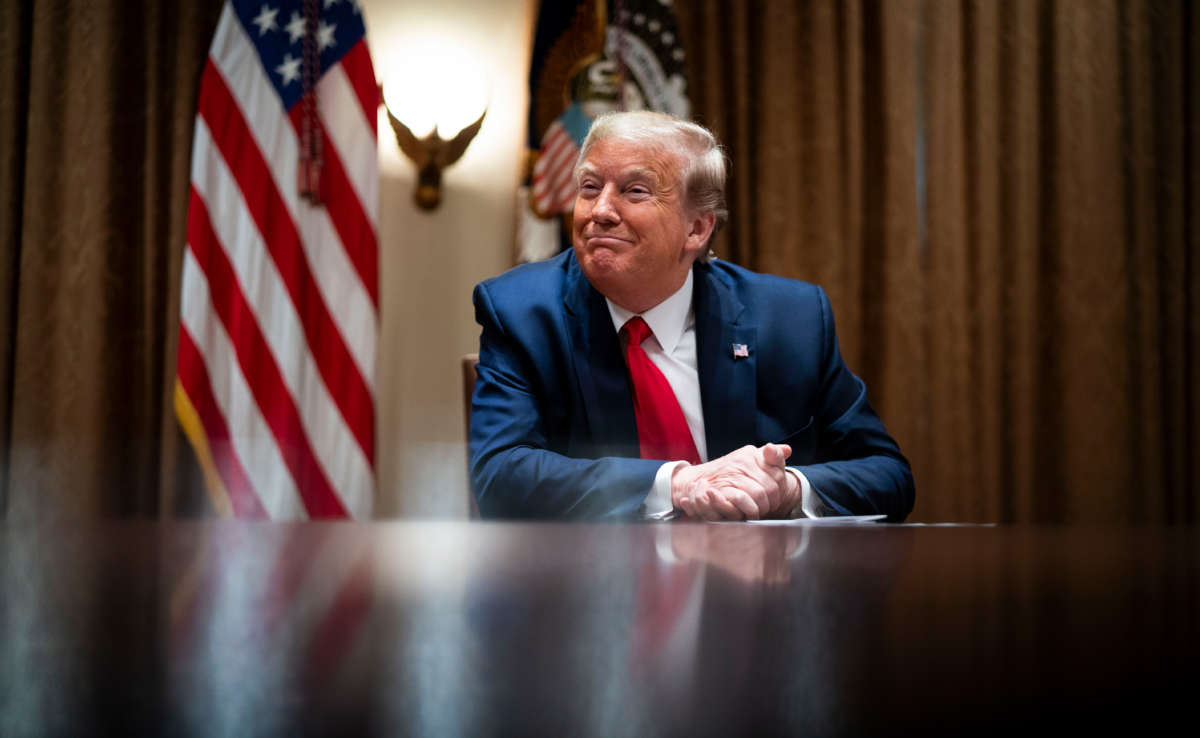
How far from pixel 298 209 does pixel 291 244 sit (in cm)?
12

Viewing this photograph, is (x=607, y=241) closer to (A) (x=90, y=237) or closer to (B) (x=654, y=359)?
(B) (x=654, y=359)

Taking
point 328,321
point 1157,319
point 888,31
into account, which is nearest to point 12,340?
point 328,321

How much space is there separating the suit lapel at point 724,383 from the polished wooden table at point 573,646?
49.6 inches

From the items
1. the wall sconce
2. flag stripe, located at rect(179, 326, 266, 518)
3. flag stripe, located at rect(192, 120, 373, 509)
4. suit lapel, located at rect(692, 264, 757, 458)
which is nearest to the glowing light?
the wall sconce

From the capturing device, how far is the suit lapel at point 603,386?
4.60 feet

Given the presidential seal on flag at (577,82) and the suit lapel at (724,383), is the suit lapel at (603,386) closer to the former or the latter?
the suit lapel at (724,383)

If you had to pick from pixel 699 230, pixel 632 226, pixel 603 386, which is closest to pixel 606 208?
pixel 632 226

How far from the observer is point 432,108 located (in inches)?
117

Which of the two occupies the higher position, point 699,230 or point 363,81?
point 363,81

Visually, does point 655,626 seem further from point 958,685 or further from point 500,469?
point 500,469

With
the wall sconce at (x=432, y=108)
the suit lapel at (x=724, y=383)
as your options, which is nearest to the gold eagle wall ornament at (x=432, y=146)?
the wall sconce at (x=432, y=108)

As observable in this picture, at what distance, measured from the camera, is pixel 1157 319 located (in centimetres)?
332

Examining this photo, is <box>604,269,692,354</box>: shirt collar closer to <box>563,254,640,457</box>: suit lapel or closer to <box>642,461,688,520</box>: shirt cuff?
<box>563,254,640,457</box>: suit lapel

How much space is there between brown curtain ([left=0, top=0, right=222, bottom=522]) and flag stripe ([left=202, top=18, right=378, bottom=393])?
260 millimetres
